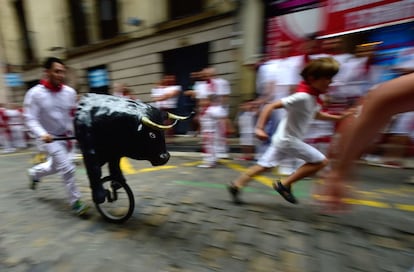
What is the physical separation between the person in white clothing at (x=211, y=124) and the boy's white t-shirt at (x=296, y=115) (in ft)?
8.62

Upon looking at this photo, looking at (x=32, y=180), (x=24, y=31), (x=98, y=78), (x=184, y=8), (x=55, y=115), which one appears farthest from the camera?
(x=24, y=31)

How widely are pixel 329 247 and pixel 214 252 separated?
3.25 feet

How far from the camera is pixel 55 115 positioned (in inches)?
156

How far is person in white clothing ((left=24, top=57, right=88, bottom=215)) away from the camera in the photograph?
3.76m

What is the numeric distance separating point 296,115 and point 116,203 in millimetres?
2316

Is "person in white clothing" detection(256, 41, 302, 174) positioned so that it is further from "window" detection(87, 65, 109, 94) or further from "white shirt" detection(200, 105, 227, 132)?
"window" detection(87, 65, 109, 94)

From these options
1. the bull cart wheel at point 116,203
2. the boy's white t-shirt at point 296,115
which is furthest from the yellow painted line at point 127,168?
the boy's white t-shirt at point 296,115

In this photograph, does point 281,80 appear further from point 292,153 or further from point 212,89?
point 292,153

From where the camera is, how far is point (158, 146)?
3092mm

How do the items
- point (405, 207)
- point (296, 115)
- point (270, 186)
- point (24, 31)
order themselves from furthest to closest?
1. point (24, 31)
2. point (270, 186)
3. point (405, 207)
4. point (296, 115)

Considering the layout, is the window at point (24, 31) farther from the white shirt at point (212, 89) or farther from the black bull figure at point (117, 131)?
the black bull figure at point (117, 131)

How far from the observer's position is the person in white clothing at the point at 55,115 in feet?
12.3

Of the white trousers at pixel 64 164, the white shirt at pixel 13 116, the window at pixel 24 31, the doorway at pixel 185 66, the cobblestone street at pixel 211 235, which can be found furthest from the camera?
the window at pixel 24 31

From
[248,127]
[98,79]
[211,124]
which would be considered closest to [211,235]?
[211,124]
